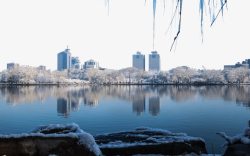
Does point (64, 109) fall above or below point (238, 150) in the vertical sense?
below

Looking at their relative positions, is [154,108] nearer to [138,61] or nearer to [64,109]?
[64,109]

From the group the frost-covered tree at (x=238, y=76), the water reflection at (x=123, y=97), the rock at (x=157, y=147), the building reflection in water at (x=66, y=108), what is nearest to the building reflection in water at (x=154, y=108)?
the water reflection at (x=123, y=97)

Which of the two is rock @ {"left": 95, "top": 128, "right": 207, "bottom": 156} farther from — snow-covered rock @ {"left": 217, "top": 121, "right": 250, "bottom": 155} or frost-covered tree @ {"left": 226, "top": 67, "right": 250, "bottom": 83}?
frost-covered tree @ {"left": 226, "top": 67, "right": 250, "bottom": 83}

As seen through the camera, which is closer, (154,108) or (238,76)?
(154,108)

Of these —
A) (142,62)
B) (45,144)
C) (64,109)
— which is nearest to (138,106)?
(64,109)

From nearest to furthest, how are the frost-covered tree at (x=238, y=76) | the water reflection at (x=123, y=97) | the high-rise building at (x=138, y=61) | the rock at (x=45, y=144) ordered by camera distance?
the rock at (x=45, y=144)
the water reflection at (x=123, y=97)
the frost-covered tree at (x=238, y=76)
the high-rise building at (x=138, y=61)

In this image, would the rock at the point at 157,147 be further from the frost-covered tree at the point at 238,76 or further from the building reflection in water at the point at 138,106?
the frost-covered tree at the point at 238,76

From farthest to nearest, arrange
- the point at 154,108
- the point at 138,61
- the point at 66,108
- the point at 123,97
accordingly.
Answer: the point at 138,61
the point at 123,97
the point at 66,108
the point at 154,108

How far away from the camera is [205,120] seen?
29.0m

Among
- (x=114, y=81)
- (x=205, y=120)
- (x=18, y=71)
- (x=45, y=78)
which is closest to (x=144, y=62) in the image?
(x=114, y=81)

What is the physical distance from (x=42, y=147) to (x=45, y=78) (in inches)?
5760

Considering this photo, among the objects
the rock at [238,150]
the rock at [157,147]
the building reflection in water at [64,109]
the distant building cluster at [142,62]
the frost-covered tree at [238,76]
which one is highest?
the distant building cluster at [142,62]

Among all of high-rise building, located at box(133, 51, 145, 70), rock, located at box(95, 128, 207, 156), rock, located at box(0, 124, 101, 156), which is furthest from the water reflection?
high-rise building, located at box(133, 51, 145, 70)

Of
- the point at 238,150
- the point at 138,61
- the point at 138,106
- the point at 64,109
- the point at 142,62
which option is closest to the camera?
the point at 238,150
